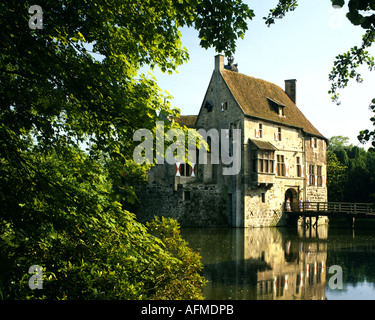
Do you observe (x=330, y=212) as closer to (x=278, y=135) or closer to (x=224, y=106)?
(x=278, y=135)

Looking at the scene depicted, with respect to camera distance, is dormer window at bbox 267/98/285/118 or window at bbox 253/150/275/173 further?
dormer window at bbox 267/98/285/118

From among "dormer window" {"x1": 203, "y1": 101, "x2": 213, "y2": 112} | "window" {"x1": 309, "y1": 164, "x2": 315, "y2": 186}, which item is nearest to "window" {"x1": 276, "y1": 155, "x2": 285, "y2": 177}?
"window" {"x1": 309, "y1": 164, "x2": 315, "y2": 186}

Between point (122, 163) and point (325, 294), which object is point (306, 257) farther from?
point (122, 163)

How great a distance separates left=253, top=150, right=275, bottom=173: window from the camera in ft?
85.2

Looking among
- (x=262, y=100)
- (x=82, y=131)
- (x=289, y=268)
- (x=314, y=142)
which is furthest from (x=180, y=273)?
(x=314, y=142)

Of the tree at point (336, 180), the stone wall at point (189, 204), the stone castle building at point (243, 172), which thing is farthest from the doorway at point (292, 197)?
the tree at point (336, 180)

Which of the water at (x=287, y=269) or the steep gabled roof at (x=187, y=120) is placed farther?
the steep gabled roof at (x=187, y=120)

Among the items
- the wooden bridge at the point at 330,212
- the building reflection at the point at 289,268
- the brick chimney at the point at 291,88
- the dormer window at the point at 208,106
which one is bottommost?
the building reflection at the point at 289,268

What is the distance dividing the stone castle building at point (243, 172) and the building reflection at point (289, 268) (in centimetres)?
758

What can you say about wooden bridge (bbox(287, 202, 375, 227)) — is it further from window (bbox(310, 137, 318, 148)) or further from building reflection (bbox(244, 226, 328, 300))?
building reflection (bbox(244, 226, 328, 300))

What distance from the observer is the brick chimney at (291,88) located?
33.4 meters

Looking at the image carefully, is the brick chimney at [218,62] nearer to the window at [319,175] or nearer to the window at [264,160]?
the window at [264,160]

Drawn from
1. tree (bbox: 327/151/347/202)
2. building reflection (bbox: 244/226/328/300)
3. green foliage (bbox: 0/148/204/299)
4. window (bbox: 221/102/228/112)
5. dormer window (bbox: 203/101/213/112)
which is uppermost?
dormer window (bbox: 203/101/213/112)
